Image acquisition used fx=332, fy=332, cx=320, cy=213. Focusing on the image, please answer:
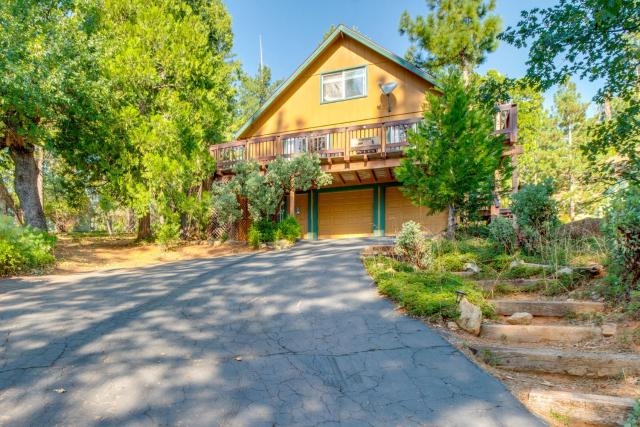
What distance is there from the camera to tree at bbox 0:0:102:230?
25.3 feet

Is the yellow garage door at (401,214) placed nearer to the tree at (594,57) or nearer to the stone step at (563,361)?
the tree at (594,57)

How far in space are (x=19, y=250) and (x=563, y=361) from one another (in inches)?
377

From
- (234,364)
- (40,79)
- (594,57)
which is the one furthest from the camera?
(40,79)

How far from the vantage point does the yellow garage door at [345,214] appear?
13.8 metres

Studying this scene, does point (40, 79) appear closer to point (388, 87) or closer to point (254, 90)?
point (388, 87)

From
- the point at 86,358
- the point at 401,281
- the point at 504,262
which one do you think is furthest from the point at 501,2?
the point at 86,358

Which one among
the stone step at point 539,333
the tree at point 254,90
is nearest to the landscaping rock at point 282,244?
the stone step at point 539,333

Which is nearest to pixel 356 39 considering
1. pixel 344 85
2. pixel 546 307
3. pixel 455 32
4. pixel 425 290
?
pixel 344 85

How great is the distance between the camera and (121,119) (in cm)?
1138

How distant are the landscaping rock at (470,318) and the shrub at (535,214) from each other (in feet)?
11.5

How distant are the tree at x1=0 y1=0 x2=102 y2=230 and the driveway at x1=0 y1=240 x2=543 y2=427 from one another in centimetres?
559

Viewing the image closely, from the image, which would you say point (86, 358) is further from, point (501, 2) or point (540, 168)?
point (540, 168)

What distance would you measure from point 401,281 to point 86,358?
12.5 feet

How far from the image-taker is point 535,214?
6.67 m
